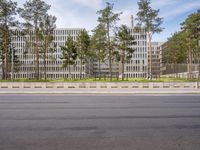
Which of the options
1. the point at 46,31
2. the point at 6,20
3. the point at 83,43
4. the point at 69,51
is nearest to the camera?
the point at 6,20

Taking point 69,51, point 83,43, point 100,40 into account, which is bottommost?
point 69,51

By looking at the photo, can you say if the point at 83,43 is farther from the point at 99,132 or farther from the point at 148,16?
the point at 99,132

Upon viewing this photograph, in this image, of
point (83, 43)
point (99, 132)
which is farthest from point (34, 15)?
point (99, 132)

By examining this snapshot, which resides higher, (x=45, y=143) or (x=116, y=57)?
(x=116, y=57)

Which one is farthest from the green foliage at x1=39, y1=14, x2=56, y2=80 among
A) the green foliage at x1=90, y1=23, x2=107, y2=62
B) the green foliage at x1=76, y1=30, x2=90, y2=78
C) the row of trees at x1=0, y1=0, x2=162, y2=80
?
the green foliage at x1=76, y1=30, x2=90, y2=78

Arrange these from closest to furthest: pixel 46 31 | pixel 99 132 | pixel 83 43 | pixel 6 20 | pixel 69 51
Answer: pixel 99 132, pixel 6 20, pixel 46 31, pixel 83 43, pixel 69 51

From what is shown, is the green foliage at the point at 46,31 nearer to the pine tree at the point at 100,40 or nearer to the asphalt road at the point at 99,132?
the pine tree at the point at 100,40

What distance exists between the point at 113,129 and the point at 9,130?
3129 millimetres

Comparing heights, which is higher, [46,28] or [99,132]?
[46,28]

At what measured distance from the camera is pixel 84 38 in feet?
214

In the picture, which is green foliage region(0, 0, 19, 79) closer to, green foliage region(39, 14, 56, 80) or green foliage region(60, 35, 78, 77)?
green foliage region(39, 14, 56, 80)

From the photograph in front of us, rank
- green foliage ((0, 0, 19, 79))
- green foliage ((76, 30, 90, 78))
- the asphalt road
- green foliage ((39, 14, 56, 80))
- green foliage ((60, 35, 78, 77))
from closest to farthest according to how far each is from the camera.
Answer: the asphalt road
green foliage ((0, 0, 19, 79))
green foliage ((39, 14, 56, 80))
green foliage ((76, 30, 90, 78))
green foliage ((60, 35, 78, 77))

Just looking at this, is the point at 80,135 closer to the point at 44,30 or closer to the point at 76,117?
the point at 76,117

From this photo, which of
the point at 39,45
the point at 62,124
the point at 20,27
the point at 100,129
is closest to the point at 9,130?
the point at 62,124
